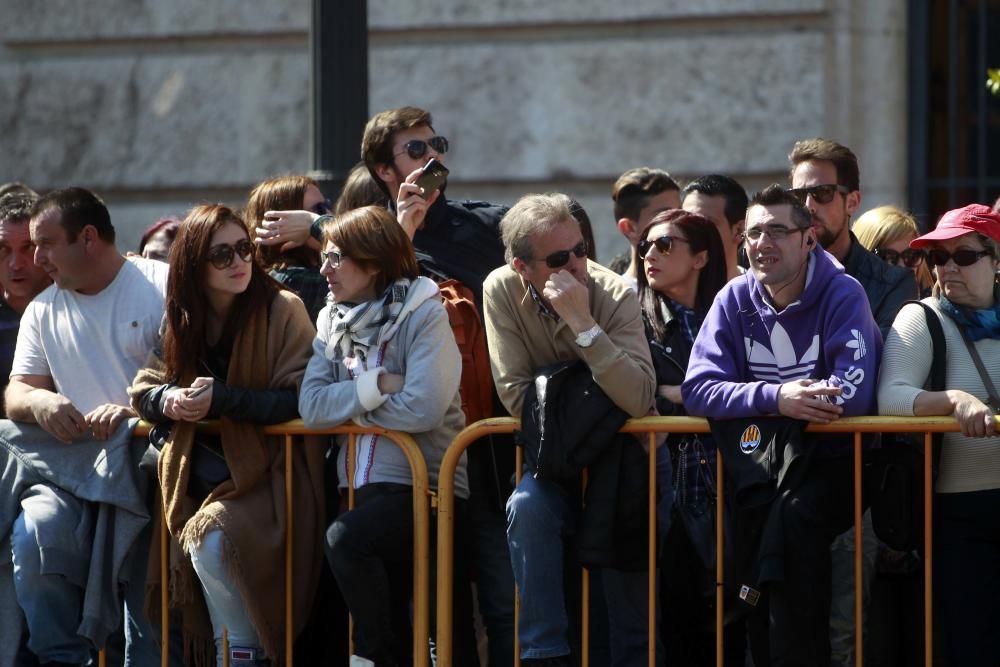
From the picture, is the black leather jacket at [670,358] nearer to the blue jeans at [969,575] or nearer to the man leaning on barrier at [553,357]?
the man leaning on barrier at [553,357]

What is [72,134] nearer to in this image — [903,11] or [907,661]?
[903,11]

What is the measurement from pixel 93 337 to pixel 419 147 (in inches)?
57.8

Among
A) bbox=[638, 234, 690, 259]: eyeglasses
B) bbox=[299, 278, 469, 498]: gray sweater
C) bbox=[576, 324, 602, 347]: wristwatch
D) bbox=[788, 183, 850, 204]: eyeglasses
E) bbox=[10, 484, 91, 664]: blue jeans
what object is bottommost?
bbox=[10, 484, 91, 664]: blue jeans

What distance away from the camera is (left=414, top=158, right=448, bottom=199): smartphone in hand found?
6.41 meters

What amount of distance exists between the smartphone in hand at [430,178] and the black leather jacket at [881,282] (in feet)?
5.27

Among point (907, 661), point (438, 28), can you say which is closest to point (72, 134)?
point (438, 28)

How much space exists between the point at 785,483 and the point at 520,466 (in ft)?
3.05

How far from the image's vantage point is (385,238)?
5965 mm

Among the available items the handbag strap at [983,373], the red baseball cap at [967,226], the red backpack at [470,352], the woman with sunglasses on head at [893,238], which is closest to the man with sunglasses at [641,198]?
the woman with sunglasses on head at [893,238]

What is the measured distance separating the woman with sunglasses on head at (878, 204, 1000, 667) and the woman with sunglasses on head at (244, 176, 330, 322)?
2278 mm

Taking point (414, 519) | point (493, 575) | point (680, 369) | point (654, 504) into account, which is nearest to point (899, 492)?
point (654, 504)

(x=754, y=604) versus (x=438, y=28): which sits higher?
(x=438, y=28)

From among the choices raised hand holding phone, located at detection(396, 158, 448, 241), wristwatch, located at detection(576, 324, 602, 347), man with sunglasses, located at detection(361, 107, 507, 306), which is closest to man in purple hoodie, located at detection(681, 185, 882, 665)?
wristwatch, located at detection(576, 324, 602, 347)

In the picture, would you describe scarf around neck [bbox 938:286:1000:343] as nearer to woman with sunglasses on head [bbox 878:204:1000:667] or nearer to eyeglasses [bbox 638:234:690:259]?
woman with sunglasses on head [bbox 878:204:1000:667]
